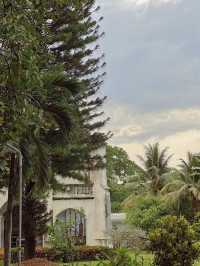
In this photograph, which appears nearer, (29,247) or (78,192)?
(29,247)

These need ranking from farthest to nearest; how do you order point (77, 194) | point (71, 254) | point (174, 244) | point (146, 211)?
point (146, 211) → point (77, 194) → point (71, 254) → point (174, 244)

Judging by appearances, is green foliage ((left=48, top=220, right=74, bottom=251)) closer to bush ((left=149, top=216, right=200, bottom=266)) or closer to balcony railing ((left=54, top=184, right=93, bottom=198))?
balcony railing ((left=54, top=184, right=93, bottom=198))

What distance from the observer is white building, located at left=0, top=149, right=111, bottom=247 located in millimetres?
27375

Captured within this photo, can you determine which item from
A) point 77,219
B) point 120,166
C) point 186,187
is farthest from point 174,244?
point 120,166

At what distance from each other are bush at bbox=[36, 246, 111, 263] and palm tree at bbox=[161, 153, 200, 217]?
6.32 metres

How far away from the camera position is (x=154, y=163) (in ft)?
114

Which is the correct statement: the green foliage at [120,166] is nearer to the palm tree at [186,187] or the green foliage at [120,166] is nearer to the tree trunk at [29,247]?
the palm tree at [186,187]

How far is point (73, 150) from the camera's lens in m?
20.5

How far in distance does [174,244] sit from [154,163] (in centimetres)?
2501

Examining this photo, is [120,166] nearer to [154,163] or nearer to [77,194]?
[154,163]

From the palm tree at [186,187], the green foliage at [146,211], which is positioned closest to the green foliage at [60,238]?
the palm tree at [186,187]

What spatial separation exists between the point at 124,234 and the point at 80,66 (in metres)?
13.4

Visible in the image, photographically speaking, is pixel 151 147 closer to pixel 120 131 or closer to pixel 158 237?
pixel 120 131

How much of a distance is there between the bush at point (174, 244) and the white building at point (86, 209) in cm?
1731
